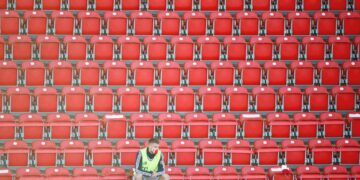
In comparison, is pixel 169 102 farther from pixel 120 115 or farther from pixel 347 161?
pixel 347 161

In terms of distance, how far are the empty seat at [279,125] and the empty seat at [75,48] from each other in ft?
12.2

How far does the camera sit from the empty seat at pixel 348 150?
12.8 m

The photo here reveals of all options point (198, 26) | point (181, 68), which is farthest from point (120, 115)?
point (198, 26)

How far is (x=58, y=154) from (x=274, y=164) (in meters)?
3.76

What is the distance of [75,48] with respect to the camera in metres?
13.8

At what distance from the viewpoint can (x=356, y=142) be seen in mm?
12859

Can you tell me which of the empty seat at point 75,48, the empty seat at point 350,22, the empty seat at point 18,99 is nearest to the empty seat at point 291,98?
the empty seat at point 350,22

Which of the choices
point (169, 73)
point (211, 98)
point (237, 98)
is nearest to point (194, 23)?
point (169, 73)

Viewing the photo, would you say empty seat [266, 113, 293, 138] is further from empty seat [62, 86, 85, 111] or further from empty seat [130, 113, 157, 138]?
empty seat [62, 86, 85, 111]

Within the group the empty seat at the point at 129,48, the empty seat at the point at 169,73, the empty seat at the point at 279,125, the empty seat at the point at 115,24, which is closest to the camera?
the empty seat at the point at 279,125

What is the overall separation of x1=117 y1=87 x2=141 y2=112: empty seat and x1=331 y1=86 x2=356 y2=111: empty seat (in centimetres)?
366

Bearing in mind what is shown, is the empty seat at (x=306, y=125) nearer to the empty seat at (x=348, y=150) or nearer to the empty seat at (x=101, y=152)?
the empty seat at (x=348, y=150)

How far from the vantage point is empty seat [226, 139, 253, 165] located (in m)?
12.6

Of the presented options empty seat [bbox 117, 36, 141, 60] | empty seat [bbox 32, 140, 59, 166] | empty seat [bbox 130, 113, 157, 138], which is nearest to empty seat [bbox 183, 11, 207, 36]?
empty seat [bbox 117, 36, 141, 60]
